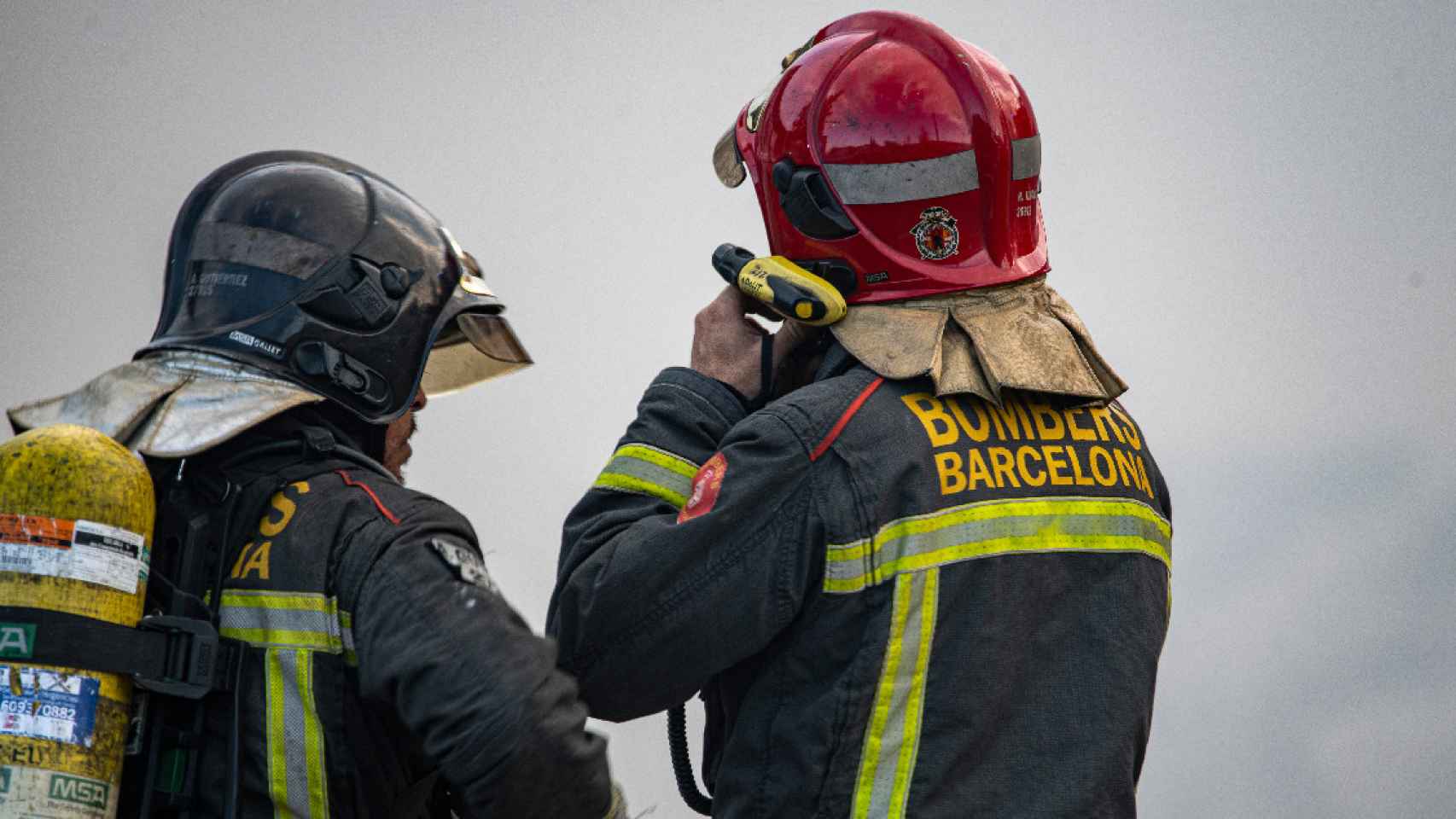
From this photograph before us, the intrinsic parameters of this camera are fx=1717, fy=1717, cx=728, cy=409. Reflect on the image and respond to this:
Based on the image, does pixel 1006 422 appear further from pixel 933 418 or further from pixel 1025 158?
pixel 1025 158

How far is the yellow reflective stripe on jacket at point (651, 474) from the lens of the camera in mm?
3613

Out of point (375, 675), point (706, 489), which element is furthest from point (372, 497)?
point (706, 489)

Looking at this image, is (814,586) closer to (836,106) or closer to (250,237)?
(836,106)

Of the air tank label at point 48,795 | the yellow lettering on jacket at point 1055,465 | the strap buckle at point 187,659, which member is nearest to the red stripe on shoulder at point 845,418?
the yellow lettering on jacket at point 1055,465

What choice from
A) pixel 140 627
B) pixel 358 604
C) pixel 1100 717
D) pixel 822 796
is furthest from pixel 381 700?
pixel 1100 717

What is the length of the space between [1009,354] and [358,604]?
57.4 inches

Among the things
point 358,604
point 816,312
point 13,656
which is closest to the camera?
point 13,656

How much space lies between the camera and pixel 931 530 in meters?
3.47

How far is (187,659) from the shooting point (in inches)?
123

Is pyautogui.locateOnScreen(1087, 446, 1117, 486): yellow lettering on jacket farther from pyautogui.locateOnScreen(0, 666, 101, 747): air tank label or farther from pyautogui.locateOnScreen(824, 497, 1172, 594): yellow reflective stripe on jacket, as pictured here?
pyautogui.locateOnScreen(0, 666, 101, 747): air tank label

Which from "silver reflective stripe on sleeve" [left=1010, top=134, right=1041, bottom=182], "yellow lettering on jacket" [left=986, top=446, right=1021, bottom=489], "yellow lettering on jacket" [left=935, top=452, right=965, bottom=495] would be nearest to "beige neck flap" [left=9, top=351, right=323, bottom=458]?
"yellow lettering on jacket" [left=935, top=452, right=965, bottom=495]

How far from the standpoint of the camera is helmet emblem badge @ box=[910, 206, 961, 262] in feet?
12.6

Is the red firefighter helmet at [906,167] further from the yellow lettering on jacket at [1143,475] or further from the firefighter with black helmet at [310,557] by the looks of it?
the firefighter with black helmet at [310,557]

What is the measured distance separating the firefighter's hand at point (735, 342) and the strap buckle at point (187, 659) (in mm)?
1225
